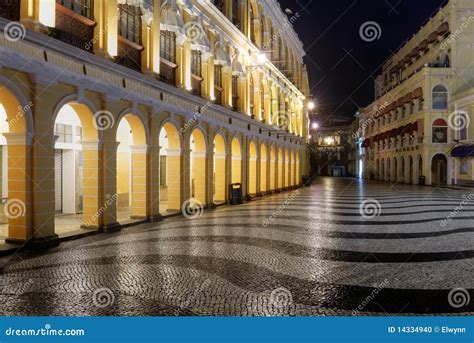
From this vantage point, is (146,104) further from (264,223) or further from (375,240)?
(375,240)

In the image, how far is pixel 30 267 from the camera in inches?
291

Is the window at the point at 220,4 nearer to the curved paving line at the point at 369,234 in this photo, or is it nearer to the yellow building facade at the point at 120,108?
the yellow building facade at the point at 120,108

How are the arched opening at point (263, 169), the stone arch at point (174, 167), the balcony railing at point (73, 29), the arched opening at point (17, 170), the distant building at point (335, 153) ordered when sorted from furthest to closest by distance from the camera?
the distant building at point (335, 153) → the arched opening at point (263, 169) → the stone arch at point (174, 167) → the balcony railing at point (73, 29) → the arched opening at point (17, 170)

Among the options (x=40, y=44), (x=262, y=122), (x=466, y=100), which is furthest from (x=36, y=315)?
(x=466, y=100)

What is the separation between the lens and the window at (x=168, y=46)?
601 inches

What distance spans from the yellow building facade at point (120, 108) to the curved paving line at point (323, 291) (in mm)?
3469

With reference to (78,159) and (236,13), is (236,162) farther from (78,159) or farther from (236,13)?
(78,159)

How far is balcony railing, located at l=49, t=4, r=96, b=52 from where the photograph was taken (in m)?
10.1

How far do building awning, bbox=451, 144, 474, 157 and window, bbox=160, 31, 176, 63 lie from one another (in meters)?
28.0

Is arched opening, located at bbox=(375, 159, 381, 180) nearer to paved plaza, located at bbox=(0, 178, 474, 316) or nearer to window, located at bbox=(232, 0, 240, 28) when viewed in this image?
window, located at bbox=(232, 0, 240, 28)

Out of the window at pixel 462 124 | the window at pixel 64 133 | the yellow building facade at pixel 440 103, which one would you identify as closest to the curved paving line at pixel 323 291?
the window at pixel 64 133

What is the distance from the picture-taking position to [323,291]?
587 centimetres

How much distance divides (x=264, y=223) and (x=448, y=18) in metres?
35.1

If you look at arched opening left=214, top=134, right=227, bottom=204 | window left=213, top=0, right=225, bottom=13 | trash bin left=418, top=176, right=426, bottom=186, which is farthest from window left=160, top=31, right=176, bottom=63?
trash bin left=418, top=176, right=426, bottom=186
